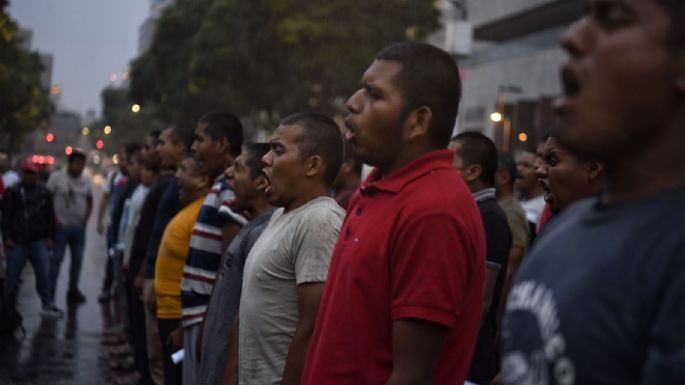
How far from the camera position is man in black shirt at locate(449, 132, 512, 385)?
509cm

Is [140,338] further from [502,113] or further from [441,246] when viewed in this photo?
[502,113]

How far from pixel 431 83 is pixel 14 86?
5094 centimetres

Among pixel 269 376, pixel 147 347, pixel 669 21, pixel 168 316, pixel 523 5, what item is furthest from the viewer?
pixel 523 5

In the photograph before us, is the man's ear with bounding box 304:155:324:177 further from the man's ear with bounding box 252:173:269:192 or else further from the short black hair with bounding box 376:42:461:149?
the short black hair with bounding box 376:42:461:149

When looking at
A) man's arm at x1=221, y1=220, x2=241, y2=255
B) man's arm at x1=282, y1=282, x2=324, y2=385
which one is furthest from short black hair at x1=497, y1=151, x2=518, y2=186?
man's arm at x1=282, y1=282, x2=324, y2=385

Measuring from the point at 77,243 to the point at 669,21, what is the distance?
1364cm

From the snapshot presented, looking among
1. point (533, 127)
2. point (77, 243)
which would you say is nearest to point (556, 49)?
point (533, 127)

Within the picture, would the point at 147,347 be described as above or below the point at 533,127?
below

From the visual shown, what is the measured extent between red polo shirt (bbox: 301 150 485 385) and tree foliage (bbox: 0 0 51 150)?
104 feet

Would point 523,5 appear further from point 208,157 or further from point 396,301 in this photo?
point 396,301

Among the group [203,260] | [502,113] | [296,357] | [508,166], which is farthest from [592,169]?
[502,113]

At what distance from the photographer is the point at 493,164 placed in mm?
6297

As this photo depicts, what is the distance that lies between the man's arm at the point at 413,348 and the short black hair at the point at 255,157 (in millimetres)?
2795

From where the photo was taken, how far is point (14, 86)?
51.5m
